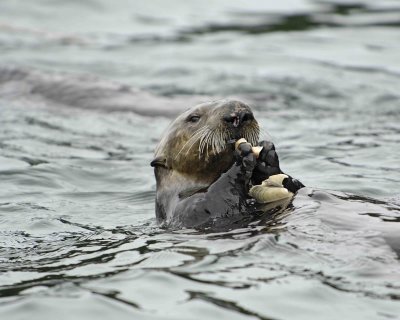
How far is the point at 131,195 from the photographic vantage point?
761 cm

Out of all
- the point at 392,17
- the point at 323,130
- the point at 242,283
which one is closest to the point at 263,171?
the point at 242,283

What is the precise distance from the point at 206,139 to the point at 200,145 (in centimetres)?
10

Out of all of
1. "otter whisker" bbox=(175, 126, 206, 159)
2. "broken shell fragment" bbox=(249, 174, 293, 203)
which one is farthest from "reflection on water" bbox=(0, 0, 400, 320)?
"otter whisker" bbox=(175, 126, 206, 159)

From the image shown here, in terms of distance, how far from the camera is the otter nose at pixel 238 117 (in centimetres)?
578

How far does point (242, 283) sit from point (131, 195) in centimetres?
308

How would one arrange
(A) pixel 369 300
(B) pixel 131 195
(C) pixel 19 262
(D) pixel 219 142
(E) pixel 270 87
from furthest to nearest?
(E) pixel 270 87, (B) pixel 131 195, (D) pixel 219 142, (C) pixel 19 262, (A) pixel 369 300

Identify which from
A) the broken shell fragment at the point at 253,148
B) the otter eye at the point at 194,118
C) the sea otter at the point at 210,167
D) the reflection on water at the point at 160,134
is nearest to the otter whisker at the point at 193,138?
the sea otter at the point at 210,167

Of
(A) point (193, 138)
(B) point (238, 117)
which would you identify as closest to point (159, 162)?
(A) point (193, 138)

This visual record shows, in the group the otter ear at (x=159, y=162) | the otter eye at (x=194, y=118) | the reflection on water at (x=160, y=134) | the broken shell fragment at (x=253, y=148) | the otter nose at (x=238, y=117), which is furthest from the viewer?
the otter ear at (x=159, y=162)

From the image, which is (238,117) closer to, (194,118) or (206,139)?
(206,139)

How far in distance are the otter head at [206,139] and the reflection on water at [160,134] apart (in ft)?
0.69

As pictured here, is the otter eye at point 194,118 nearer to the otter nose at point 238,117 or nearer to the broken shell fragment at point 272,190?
the otter nose at point 238,117

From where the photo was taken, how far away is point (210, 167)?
600 centimetres

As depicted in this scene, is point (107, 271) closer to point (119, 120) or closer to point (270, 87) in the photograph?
point (119, 120)
